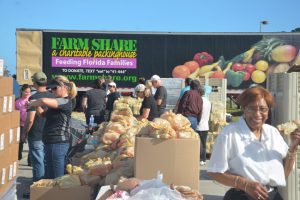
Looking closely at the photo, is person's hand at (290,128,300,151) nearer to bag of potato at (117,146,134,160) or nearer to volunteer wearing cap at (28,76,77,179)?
bag of potato at (117,146,134,160)

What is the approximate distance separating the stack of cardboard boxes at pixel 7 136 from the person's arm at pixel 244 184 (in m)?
1.79

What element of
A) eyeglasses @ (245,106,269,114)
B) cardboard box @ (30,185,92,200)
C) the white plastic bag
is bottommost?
cardboard box @ (30,185,92,200)

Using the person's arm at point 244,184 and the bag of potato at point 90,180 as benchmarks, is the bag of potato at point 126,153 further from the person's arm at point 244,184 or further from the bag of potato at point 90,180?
the person's arm at point 244,184

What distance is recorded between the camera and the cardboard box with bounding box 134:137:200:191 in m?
4.12

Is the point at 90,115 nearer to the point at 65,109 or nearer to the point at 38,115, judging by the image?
the point at 38,115

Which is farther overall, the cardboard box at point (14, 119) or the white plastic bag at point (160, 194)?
the cardboard box at point (14, 119)

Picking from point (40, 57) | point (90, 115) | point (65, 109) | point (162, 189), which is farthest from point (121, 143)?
point (40, 57)

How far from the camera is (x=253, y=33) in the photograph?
1909 centimetres

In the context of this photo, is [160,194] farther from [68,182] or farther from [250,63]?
[250,63]

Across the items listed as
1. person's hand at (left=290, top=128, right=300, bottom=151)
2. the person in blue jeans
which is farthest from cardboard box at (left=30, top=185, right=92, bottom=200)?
the person in blue jeans

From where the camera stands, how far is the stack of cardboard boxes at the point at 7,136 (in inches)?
146

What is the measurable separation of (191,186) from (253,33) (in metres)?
15.9

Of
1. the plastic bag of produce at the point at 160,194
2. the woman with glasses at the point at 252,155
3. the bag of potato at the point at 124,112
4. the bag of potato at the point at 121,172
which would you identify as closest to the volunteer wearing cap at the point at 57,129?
the bag of potato at the point at 121,172

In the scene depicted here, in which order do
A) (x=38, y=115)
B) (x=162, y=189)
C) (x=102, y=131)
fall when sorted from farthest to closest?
1. (x=102, y=131)
2. (x=38, y=115)
3. (x=162, y=189)
